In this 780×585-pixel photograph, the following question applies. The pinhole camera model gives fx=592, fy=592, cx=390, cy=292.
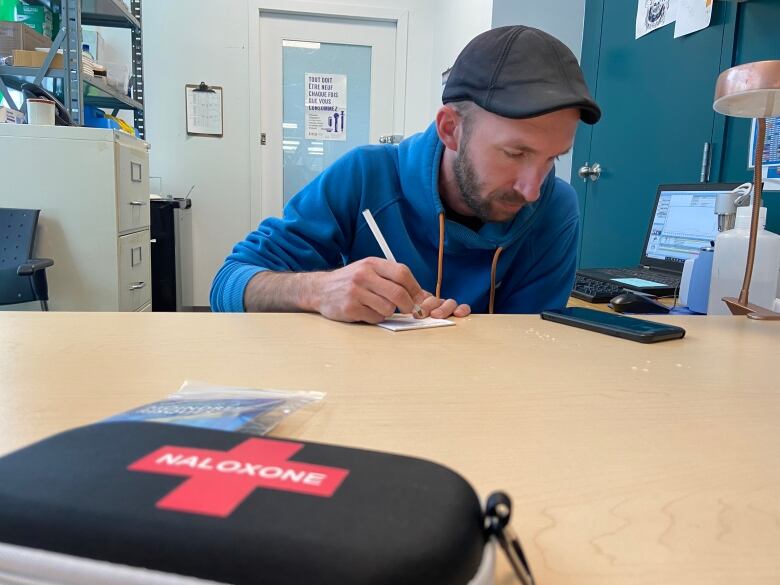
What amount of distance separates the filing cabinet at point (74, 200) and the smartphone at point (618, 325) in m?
1.70

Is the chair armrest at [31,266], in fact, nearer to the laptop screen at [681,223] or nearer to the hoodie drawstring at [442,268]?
A: the hoodie drawstring at [442,268]

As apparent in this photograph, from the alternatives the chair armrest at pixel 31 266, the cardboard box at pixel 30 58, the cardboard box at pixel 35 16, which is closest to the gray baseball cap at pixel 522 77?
the chair armrest at pixel 31 266

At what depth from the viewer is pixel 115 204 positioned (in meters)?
2.03

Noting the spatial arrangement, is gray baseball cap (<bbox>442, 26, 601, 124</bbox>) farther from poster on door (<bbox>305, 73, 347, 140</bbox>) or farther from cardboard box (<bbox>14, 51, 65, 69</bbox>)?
poster on door (<bbox>305, 73, 347, 140</bbox>)

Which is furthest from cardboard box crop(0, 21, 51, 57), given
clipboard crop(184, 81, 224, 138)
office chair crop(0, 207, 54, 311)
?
clipboard crop(184, 81, 224, 138)

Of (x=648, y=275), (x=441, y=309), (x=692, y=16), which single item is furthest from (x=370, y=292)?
(x=692, y=16)

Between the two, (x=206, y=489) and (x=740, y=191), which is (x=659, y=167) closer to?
(x=740, y=191)

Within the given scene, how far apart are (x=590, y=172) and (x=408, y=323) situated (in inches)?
71.5

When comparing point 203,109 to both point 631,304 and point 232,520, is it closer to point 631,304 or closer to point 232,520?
point 631,304

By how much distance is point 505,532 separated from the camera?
0.77 feet

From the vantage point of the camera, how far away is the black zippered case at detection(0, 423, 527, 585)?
0.19m

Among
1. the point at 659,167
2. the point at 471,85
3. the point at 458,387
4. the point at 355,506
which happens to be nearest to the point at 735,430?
the point at 458,387

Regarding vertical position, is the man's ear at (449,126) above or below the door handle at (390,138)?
below

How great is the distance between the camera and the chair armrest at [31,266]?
68.2 inches
